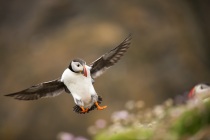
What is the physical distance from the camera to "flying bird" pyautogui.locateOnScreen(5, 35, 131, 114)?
235cm

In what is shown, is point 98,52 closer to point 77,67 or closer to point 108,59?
point 108,59

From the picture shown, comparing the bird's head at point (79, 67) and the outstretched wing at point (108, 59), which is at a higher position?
the outstretched wing at point (108, 59)

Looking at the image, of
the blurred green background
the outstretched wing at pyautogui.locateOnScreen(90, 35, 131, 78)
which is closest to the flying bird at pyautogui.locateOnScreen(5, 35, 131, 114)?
the outstretched wing at pyautogui.locateOnScreen(90, 35, 131, 78)

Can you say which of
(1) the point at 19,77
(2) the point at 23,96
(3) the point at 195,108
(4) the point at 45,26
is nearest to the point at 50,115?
(1) the point at 19,77

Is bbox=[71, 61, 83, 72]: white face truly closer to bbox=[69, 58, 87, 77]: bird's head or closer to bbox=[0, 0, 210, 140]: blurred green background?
bbox=[69, 58, 87, 77]: bird's head

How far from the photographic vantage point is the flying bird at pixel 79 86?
7.71 ft

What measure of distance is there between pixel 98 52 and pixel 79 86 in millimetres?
3370

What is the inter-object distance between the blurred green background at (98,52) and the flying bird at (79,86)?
2954mm

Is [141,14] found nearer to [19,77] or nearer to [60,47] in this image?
[60,47]

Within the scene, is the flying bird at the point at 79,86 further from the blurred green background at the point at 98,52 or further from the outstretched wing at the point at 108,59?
the blurred green background at the point at 98,52

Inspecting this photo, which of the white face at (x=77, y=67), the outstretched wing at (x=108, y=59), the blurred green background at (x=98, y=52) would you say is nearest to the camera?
the white face at (x=77, y=67)

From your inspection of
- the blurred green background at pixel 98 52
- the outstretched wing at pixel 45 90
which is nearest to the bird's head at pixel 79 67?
the outstretched wing at pixel 45 90

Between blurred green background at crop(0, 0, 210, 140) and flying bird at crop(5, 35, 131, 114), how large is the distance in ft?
9.69

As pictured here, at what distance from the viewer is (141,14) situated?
19.8 ft
